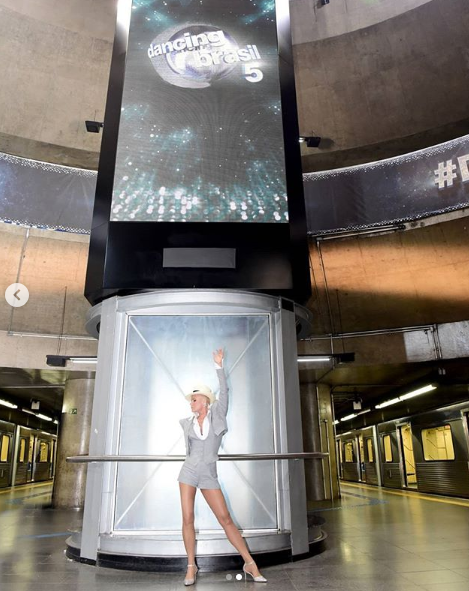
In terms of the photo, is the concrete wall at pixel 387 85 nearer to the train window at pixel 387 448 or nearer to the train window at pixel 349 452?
the train window at pixel 387 448

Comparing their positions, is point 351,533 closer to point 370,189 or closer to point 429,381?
point 429,381

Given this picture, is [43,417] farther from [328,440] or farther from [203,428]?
[203,428]

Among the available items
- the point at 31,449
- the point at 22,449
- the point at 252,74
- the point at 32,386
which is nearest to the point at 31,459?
the point at 31,449

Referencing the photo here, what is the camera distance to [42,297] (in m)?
11.6

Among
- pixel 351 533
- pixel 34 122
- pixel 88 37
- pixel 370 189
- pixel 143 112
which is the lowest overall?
pixel 351 533

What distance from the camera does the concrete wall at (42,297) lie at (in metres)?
11.0

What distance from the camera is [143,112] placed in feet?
21.4

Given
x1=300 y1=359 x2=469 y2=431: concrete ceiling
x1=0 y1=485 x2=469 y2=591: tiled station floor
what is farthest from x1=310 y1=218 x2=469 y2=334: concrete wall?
x1=0 y1=485 x2=469 y2=591: tiled station floor

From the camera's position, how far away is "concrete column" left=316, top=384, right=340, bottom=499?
12.6m

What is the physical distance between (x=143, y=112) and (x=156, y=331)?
3.17 meters

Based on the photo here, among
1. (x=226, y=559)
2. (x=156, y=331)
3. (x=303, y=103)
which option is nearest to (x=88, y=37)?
(x=303, y=103)

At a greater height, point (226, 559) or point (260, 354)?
point (260, 354)

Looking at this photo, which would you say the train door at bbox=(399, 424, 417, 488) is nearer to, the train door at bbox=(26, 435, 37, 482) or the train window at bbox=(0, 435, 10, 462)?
the train window at bbox=(0, 435, 10, 462)

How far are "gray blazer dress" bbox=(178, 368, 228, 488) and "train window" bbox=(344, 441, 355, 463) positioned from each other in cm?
2036
